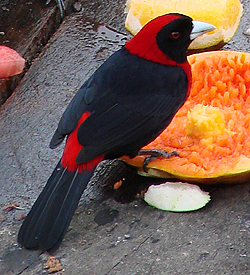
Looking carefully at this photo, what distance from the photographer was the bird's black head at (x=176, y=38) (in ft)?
10.1

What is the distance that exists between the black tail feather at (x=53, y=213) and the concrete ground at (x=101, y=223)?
111 millimetres

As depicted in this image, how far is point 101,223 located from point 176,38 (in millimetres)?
1038

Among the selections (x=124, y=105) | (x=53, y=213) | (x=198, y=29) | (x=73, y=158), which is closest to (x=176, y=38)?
(x=198, y=29)

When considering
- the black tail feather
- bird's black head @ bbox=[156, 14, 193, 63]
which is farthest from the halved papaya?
the black tail feather

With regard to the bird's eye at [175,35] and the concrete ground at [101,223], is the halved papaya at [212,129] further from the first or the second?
the bird's eye at [175,35]

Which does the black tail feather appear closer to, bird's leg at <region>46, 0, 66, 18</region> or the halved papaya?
the halved papaya

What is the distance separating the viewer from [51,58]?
4246 millimetres

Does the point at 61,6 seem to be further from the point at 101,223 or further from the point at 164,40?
the point at 101,223

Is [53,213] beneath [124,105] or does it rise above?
beneath

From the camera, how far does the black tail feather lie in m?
2.64

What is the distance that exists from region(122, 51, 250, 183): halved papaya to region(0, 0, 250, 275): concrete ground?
0.15 m

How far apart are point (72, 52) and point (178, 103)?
1.42 m

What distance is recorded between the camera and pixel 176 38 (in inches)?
124

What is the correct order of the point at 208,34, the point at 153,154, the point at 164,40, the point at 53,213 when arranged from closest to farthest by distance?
the point at 53,213 → the point at 164,40 → the point at 153,154 → the point at 208,34
